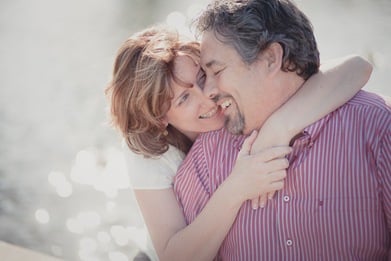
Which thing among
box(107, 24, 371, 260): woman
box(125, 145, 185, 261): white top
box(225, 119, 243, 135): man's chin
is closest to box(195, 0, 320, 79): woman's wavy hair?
box(107, 24, 371, 260): woman

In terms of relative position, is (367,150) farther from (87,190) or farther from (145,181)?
(87,190)

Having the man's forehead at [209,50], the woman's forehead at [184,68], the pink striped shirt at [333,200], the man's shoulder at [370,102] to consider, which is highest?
the man's forehead at [209,50]

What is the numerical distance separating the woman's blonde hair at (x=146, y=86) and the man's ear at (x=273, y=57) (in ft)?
1.02

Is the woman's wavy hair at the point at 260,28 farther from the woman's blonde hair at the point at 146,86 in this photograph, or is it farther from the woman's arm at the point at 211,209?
the woman's arm at the point at 211,209

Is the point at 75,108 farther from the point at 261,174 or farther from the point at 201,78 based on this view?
the point at 261,174

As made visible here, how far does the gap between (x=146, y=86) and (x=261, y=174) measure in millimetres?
549

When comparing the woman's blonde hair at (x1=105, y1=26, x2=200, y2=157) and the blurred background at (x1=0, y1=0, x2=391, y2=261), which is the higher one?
the woman's blonde hair at (x1=105, y1=26, x2=200, y2=157)

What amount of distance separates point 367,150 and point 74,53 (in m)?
4.74

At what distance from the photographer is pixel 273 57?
2379 millimetres

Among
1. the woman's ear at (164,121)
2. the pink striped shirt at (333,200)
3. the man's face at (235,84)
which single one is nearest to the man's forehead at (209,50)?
the man's face at (235,84)

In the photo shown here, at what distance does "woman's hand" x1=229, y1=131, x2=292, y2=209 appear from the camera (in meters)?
2.28

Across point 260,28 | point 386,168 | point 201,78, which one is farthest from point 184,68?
point 386,168

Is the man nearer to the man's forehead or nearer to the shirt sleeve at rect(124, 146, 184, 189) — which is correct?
the man's forehead

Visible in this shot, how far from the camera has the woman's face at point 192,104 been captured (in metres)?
2.49
